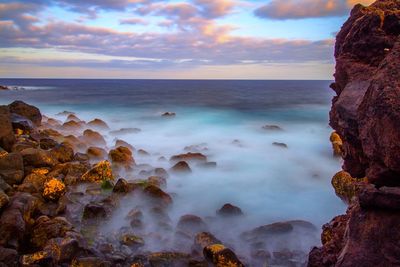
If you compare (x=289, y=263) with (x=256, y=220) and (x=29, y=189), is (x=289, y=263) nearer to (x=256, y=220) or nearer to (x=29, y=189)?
(x=256, y=220)

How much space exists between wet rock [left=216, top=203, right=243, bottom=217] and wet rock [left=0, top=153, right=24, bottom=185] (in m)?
5.95

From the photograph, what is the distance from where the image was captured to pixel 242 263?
771 centimetres

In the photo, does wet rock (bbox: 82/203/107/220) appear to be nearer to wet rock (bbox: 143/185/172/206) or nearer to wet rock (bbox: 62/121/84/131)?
wet rock (bbox: 143/185/172/206)

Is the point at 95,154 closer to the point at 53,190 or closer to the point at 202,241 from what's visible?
the point at 53,190

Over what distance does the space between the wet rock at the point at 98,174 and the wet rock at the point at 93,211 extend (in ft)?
6.89

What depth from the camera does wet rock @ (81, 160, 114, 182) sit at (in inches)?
461

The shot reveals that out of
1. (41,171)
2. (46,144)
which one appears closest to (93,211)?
(41,171)

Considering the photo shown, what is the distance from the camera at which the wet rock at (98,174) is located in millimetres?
11717

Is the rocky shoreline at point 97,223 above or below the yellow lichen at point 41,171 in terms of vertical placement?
below

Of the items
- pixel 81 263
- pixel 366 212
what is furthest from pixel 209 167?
pixel 366 212

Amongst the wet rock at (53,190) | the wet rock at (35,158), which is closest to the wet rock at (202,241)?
the wet rock at (53,190)

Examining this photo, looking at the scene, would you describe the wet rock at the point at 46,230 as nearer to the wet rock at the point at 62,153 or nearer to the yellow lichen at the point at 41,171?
the yellow lichen at the point at 41,171

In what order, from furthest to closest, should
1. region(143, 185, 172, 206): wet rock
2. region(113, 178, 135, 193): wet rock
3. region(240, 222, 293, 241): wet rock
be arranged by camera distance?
region(113, 178, 135, 193): wet rock, region(143, 185, 172, 206): wet rock, region(240, 222, 293, 241): wet rock

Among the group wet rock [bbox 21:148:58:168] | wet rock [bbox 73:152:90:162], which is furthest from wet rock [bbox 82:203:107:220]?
wet rock [bbox 73:152:90:162]
